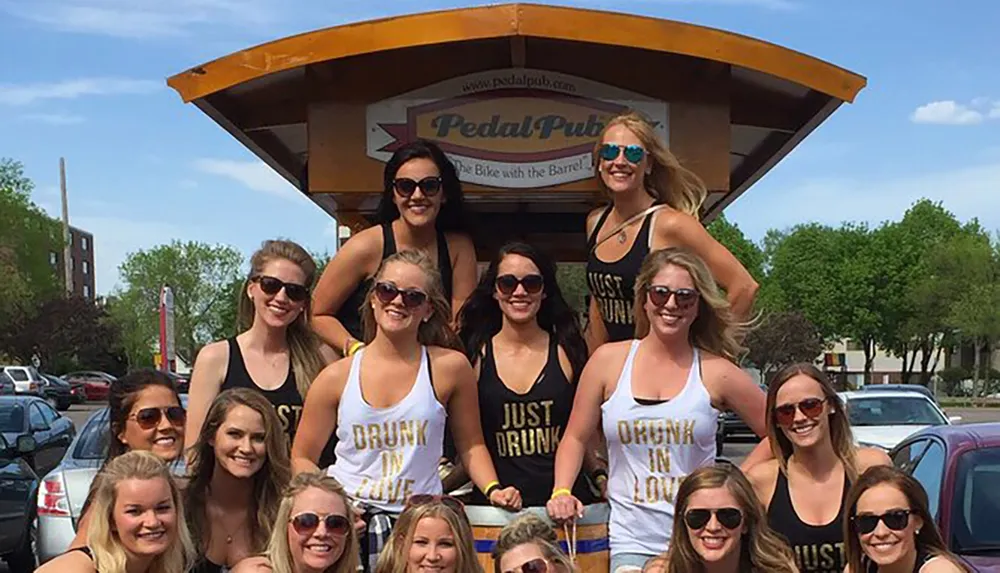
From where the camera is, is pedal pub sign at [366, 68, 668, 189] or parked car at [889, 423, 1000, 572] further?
pedal pub sign at [366, 68, 668, 189]

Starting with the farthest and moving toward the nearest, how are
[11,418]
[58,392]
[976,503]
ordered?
[58,392], [11,418], [976,503]

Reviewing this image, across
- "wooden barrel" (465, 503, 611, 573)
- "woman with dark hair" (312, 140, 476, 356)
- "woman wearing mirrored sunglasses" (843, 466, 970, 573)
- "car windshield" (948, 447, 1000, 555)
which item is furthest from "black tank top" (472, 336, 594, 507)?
"car windshield" (948, 447, 1000, 555)

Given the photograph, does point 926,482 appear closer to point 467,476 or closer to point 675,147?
point 675,147

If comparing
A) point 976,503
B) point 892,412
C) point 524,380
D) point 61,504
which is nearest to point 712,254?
point 524,380

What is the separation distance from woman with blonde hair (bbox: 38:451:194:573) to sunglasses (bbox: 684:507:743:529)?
1543mm

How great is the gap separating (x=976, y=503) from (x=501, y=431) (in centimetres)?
305

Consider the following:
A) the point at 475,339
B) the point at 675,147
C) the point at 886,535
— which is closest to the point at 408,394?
the point at 475,339

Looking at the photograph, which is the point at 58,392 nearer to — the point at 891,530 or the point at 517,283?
the point at 517,283

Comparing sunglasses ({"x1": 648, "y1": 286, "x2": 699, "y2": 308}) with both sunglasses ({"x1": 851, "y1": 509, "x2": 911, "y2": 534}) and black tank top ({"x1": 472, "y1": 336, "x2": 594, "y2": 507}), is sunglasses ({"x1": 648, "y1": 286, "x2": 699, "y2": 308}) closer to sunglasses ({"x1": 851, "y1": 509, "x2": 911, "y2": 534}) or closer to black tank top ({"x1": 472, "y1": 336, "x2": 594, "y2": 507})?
→ black tank top ({"x1": 472, "y1": 336, "x2": 594, "y2": 507})

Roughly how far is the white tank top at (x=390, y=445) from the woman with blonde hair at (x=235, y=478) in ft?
0.78

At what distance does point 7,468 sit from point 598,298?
6169 millimetres

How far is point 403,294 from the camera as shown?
3.55 metres

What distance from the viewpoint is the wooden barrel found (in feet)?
11.9

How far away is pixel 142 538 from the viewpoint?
3.08 meters
